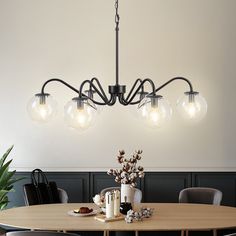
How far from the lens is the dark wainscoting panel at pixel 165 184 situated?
181 inches

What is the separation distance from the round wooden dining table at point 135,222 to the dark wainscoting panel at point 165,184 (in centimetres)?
113

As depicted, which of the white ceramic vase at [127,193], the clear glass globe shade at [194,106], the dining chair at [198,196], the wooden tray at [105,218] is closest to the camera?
the clear glass globe shade at [194,106]

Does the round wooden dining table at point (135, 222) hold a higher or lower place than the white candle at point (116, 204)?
lower

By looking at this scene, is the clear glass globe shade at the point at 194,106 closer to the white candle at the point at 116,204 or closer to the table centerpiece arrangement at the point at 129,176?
the table centerpiece arrangement at the point at 129,176

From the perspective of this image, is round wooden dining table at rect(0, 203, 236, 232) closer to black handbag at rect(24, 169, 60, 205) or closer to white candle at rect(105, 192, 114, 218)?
white candle at rect(105, 192, 114, 218)

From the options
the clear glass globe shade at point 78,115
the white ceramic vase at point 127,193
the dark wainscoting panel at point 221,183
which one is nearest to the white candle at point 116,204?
the white ceramic vase at point 127,193

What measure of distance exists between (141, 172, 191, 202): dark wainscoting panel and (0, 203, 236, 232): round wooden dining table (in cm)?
113

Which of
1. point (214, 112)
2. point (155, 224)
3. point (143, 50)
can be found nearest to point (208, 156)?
point (214, 112)

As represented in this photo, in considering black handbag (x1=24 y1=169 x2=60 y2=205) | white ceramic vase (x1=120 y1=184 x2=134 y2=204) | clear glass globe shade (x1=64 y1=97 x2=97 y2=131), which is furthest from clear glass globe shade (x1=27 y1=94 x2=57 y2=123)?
black handbag (x1=24 y1=169 x2=60 y2=205)

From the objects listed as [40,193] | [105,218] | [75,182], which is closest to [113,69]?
[75,182]

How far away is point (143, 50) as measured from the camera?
4.59 m

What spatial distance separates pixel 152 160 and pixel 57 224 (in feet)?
6.23

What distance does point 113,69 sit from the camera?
461cm

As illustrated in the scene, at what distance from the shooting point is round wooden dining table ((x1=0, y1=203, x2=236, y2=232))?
2.79 m
